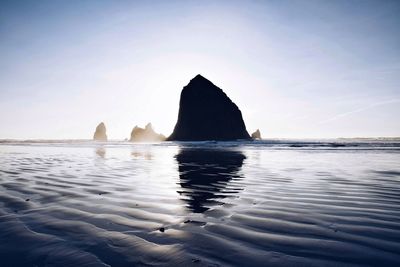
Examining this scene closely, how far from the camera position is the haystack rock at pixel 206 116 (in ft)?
324

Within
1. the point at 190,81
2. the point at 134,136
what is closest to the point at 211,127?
the point at 190,81

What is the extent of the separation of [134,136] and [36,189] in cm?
12076

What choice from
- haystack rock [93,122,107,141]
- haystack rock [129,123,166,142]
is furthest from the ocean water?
haystack rock [93,122,107,141]

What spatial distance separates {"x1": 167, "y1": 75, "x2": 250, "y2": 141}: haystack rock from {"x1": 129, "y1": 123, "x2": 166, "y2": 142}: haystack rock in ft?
87.9

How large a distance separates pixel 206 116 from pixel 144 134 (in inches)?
1535

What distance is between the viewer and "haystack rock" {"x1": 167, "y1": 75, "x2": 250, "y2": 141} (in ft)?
324

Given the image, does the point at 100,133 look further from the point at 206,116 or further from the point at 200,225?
the point at 200,225

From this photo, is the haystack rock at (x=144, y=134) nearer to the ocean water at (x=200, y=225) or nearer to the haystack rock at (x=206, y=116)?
the haystack rock at (x=206, y=116)

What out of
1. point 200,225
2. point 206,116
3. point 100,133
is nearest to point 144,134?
point 206,116

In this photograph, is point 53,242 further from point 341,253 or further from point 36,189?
point 36,189

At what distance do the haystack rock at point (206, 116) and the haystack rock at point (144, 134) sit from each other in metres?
26.8

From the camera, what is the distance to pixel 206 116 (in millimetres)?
102938

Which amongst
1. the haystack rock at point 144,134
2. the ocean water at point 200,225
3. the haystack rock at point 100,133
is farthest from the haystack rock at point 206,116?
the ocean water at point 200,225

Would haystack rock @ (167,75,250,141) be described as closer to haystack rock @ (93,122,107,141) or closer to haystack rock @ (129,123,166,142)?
haystack rock @ (129,123,166,142)
